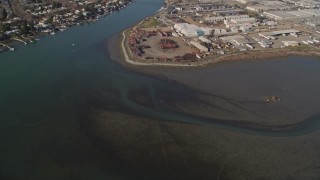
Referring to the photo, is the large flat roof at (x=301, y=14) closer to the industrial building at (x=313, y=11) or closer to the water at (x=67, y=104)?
the industrial building at (x=313, y=11)

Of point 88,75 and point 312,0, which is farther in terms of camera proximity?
point 312,0

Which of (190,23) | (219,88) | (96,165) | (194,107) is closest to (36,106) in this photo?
(96,165)

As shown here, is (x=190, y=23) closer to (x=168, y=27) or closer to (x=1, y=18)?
(x=168, y=27)

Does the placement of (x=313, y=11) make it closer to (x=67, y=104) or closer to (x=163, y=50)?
(x=163, y=50)

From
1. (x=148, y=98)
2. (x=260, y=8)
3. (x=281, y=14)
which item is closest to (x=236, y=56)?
(x=148, y=98)

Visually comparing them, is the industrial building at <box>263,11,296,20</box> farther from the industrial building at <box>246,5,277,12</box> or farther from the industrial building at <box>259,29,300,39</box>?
the industrial building at <box>259,29,300,39</box>

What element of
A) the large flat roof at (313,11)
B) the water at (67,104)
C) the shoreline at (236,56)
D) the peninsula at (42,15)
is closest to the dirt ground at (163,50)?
the shoreline at (236,56)
